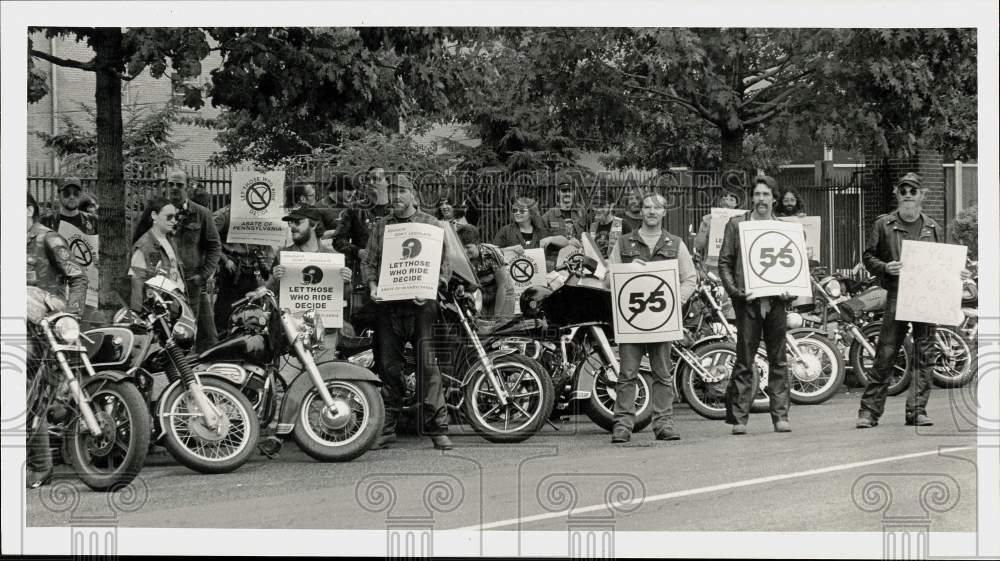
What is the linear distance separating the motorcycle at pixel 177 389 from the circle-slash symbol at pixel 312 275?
152cm

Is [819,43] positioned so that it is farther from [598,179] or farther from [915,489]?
[915,489]

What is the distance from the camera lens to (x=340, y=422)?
921 centimetres

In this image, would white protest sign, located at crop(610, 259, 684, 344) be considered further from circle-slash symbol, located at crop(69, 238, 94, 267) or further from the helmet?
circle-slash symbol, located at crop(69, 238, 94, 267)

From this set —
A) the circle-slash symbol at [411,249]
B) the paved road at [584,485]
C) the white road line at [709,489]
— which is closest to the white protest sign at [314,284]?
the circle-slash symbol at [411,249]

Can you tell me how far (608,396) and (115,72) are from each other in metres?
4.98

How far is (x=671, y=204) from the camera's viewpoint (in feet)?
56.8

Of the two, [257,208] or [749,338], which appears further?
[257,208]

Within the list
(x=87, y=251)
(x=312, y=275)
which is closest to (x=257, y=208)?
(x=312, y=275)

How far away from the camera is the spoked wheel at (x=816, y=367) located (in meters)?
12.0

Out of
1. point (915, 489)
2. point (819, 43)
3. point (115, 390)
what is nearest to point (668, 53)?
point (819, 43)

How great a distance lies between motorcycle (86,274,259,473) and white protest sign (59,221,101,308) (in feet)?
7.75

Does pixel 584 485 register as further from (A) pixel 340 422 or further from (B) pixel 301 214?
(B) pixel 301 214

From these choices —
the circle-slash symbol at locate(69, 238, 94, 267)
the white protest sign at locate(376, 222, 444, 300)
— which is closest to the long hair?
the circle-slash symbol at locate(69, 238, 94, 267)

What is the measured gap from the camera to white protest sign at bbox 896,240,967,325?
1042 centimetres
